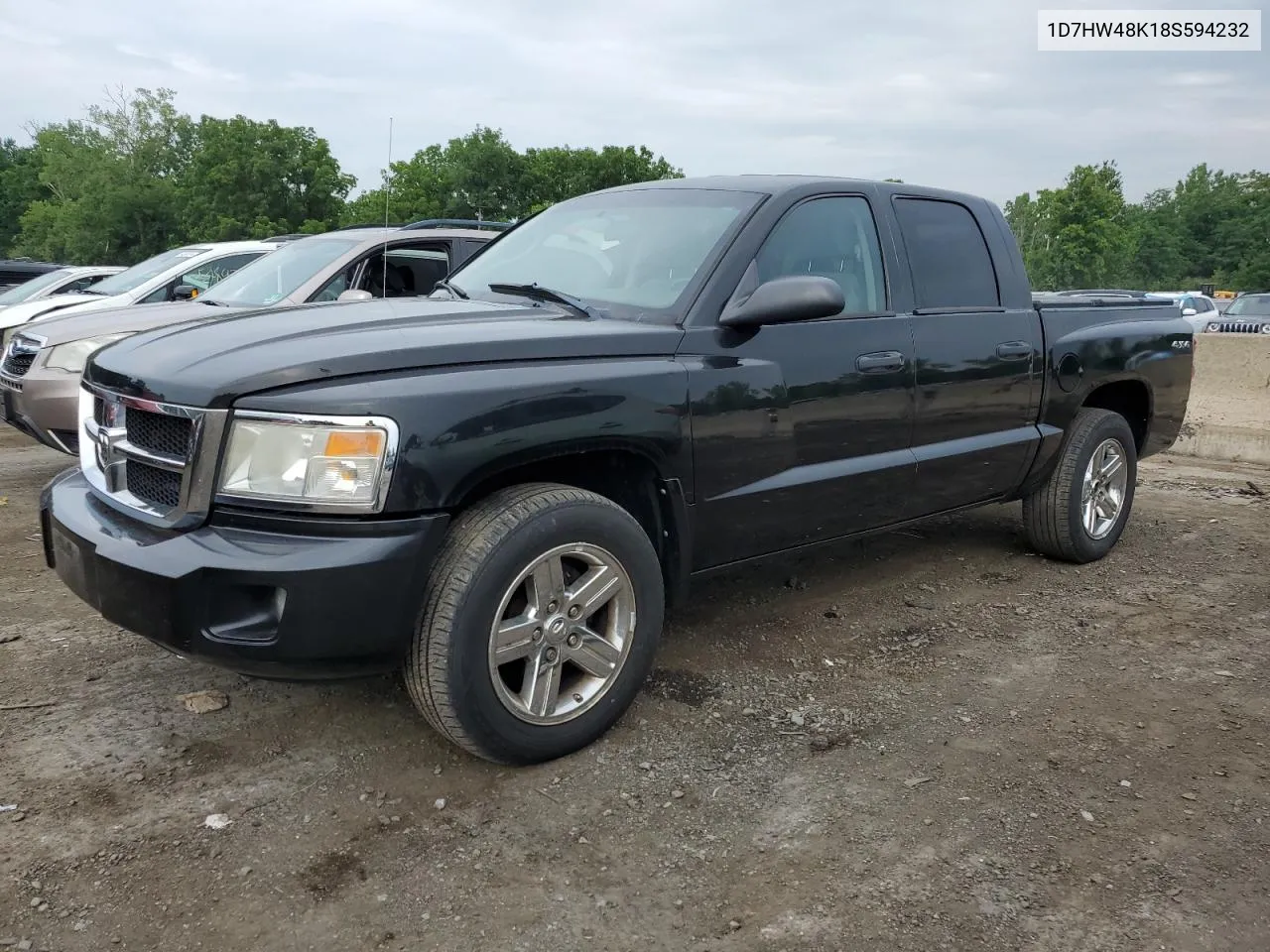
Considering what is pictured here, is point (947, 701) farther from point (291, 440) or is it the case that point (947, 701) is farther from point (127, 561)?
point (127, 561)

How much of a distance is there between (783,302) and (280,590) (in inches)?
69.5

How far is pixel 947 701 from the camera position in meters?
3.62

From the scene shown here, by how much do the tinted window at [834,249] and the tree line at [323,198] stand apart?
123 ft

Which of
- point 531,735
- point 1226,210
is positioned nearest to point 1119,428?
point 531,735

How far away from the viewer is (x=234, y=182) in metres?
48.0

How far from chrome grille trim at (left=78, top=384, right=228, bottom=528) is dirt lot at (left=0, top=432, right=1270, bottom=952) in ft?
2.53

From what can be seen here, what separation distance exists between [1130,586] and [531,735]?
3356 millimetres


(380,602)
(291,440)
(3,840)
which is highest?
(291,440)

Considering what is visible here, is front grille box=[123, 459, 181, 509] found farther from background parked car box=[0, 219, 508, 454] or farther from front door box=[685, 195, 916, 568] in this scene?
background parked car box=[0, 219, 508, 454]

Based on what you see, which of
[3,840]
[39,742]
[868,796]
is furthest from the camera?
[39,742]

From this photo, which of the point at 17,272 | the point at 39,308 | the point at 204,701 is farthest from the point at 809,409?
the point at 17,272

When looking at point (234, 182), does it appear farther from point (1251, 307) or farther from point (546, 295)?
point (546, 295)

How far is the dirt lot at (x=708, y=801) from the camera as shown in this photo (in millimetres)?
2375

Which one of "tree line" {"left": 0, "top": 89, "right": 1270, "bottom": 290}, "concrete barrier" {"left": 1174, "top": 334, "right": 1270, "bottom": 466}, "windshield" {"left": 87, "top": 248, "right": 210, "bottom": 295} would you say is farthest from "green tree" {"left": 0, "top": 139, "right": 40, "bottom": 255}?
"concrete barrier" {"left": 1174, "top": 334, "right": 1270, "bottom": 466}
